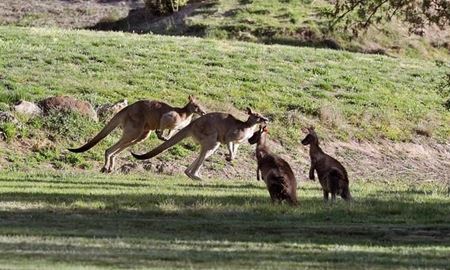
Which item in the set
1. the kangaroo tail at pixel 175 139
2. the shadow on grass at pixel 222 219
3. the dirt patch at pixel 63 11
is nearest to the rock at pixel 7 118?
the kangaroo tail at pixel 175 139

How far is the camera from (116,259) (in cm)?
1148

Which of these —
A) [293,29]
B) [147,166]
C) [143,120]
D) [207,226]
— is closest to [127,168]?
[147,166]

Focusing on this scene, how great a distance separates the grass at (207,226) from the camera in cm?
1180

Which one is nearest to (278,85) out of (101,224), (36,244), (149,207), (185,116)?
(185,116)

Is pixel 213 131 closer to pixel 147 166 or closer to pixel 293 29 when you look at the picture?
pixel 147 166

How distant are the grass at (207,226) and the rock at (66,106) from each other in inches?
236

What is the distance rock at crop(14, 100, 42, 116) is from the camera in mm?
27859

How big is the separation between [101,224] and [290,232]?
2.50 metres

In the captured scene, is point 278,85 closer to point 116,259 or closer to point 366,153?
point 366,153

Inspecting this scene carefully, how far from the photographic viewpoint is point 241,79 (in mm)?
35438

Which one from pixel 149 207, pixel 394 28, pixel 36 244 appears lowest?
pixel 394 28

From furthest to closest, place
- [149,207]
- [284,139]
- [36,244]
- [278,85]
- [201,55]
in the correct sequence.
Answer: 1. [201,55]
2. [278,85]
3. [284,139]
4. [149,207]
5. [36,244]

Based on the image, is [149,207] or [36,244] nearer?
[36,244]

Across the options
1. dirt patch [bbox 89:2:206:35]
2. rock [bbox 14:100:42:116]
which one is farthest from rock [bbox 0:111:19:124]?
dirt patch [bbox 89:2:206:35]
